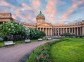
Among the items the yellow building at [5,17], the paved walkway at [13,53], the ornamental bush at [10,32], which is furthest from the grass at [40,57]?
the yellow building at [5,17]

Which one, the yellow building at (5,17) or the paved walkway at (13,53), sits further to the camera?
the yellow building at (5,17)

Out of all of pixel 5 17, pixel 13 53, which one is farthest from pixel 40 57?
pixel 5 17

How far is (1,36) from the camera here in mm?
61469

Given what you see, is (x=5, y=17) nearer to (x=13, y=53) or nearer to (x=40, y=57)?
(x=13, y=53)

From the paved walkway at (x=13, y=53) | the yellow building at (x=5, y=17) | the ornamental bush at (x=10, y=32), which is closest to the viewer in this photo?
the paved walkway at (x=13, y=53)

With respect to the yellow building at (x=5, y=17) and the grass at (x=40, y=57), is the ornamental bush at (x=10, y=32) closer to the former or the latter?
the grass at (x=40, y=57)

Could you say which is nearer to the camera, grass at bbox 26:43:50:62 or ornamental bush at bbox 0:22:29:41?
grass at bbox 26:43:50:62

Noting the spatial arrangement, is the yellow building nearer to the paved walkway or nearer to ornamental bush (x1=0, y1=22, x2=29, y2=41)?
ornamental bush (x1=0, y1=22, x2=29, y2=41)

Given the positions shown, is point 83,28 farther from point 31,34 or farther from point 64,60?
point 64,60

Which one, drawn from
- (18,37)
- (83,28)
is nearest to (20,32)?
(18,37)

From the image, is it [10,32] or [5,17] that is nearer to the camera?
[10,32]

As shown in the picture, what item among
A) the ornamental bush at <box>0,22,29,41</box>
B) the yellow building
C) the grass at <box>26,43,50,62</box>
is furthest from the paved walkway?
the yellow building

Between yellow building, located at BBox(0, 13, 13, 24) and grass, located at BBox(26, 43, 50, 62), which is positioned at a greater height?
yellow building, located at BBox(0, 13, 13, 24)

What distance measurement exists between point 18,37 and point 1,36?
9784mm
